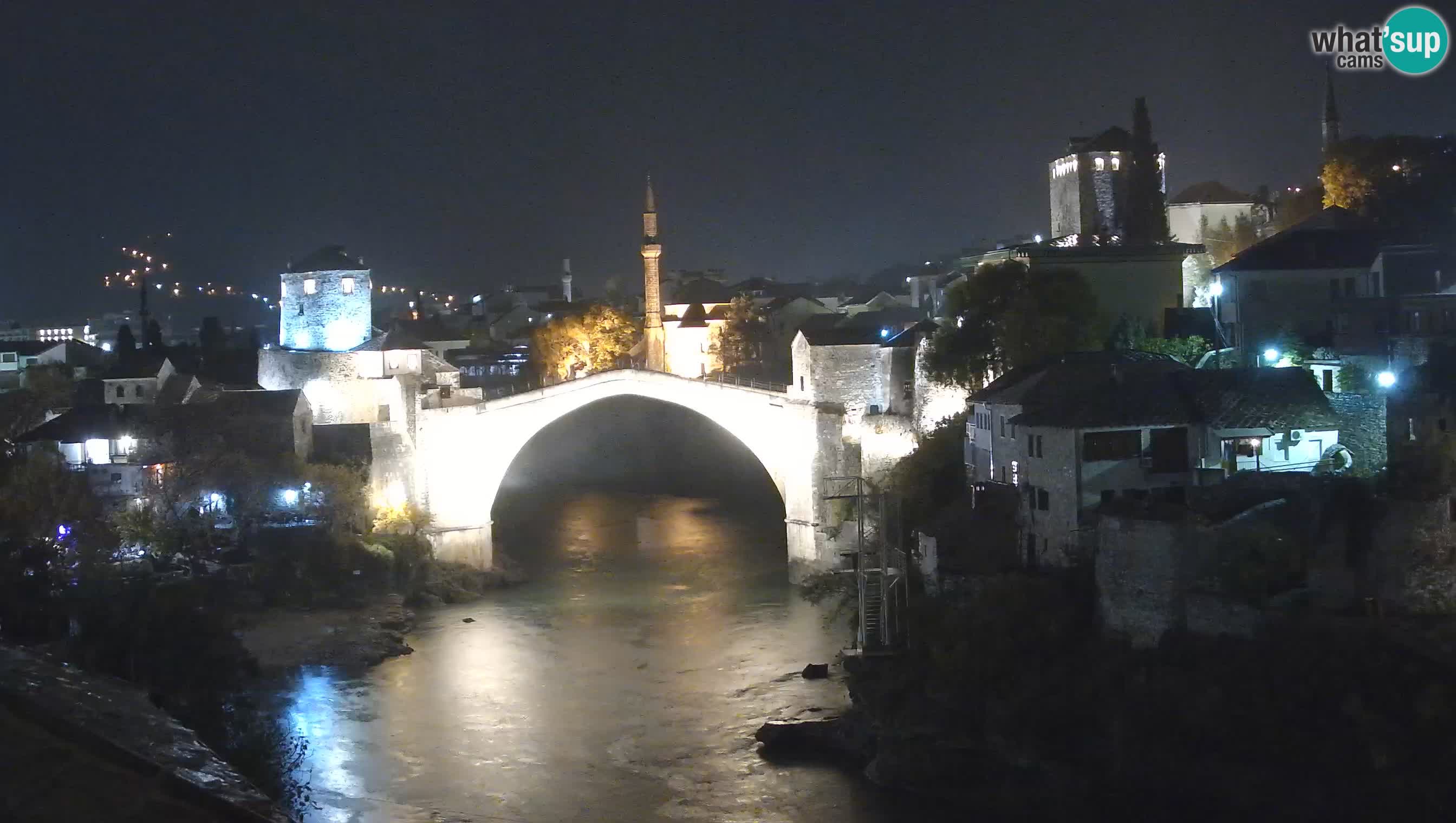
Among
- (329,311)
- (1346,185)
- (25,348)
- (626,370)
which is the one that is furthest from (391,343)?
(1346,185)

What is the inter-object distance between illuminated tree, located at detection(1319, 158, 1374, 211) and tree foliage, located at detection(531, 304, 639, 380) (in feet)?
49.2

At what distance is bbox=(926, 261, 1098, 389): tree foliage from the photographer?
19062 mm

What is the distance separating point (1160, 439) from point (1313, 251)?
507 centimetres

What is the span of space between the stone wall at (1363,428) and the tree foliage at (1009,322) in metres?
3.88

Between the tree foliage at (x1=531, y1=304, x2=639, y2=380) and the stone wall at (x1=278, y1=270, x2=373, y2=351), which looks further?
the tree foliage at (x1=531, y1=304, x2=639, y2=380)

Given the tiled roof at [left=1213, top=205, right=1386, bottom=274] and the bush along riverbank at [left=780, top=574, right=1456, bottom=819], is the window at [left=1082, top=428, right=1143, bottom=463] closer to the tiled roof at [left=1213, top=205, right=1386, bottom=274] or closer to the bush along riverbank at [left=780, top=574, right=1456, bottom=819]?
the bush along riverbank at [left=780, top=574, right=1456, bottom=819]

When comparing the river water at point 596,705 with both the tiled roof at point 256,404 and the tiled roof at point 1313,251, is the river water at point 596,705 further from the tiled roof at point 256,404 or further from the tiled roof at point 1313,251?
the tiled roof at point 1313,251

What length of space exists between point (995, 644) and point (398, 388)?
1232cm

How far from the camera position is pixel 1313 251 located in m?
18.5

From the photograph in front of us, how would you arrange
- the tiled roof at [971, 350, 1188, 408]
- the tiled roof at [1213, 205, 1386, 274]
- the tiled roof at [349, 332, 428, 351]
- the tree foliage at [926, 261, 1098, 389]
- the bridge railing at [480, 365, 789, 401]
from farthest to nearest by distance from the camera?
the bridge railing at [480, 365, 789, 401], the tiled roof at [349, 332, 428, 351], the tree foliage at [926, 261, 1098, 389], the tiled roof at [1213, 205, 1386, 274], the tiled roof at [971, 350, 1188, 408]

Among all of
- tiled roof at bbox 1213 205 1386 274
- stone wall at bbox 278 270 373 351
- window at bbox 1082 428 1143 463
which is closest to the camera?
window at bbox 1082 428 1143 463

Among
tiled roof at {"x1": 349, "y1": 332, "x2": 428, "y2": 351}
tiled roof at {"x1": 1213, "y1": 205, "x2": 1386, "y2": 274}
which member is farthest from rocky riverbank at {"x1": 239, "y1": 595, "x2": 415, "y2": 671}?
tiled roof at {"x1": 1213, "y1": 205, "x2": 1386, "y2": 274}

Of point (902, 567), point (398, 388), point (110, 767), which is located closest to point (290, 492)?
point (398, 388)

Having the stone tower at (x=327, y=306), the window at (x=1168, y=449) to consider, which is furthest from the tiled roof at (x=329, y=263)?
the window at (x=1168, y=449)
